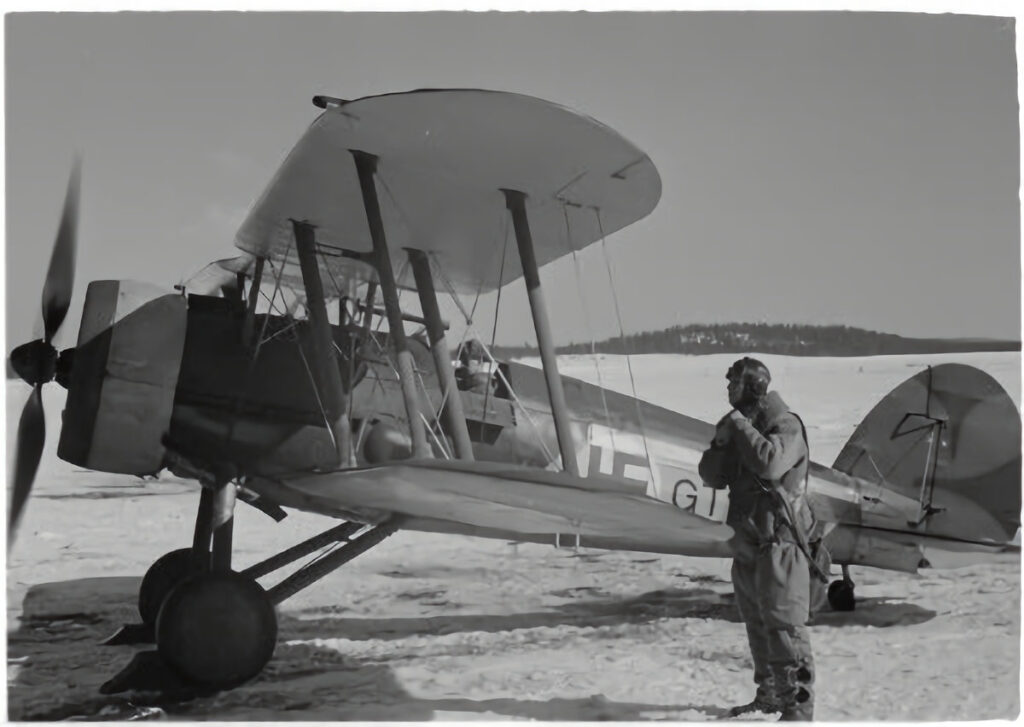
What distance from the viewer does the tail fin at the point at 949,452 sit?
459 centimetres

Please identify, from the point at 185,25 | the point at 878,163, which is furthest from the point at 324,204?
the point at 878,163

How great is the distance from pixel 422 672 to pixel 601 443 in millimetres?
1406

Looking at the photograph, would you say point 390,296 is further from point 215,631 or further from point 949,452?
point 949,452

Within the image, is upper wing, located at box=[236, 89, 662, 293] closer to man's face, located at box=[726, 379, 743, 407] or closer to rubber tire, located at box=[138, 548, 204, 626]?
man's face, located at box=[726, 379, 743, 407]

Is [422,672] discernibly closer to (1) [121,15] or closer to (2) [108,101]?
(2) [108,101]

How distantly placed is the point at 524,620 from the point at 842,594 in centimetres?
166

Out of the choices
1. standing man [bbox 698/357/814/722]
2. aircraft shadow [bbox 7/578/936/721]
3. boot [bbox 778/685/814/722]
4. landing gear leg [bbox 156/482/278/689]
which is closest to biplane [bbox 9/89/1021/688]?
landing gear leg [bbox 156/482/278/689]

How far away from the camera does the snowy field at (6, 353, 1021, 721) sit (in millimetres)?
3988

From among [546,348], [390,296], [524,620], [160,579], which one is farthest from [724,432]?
[160,579]

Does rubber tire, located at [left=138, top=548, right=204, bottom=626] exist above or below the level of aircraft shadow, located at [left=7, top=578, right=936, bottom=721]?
above

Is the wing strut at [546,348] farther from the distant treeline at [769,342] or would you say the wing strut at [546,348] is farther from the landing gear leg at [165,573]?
the landing gear leg at [165,573]

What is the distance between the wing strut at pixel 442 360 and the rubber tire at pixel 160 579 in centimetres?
155

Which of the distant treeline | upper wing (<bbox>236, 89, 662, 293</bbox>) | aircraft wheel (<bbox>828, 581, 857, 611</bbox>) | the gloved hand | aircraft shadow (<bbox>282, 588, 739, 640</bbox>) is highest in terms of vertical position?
upper wing (<bbox>236, 89, 662, 293</bbox>)

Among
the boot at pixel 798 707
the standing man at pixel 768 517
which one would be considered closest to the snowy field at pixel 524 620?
the boot at pixel 798 707
